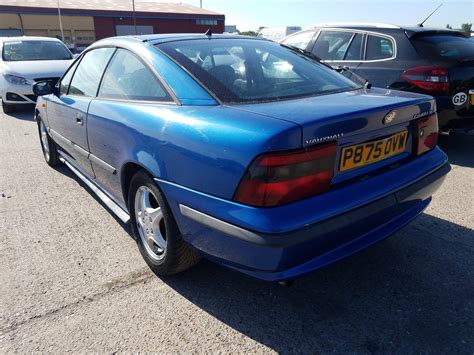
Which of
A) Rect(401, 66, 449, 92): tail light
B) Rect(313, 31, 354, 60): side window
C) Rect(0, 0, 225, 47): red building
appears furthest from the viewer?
Rect(0, 0, 225, 47): red building

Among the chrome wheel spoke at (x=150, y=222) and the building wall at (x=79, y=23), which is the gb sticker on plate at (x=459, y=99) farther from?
the building wall at (x=79, y=23)

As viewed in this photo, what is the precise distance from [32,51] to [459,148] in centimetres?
890

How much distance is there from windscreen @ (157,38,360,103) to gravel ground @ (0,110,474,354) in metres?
1.14

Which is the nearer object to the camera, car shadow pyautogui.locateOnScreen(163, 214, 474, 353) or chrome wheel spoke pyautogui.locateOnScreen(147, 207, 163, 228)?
car shadow pyautogui.locateOnScreen(163, 214, 474, 353)

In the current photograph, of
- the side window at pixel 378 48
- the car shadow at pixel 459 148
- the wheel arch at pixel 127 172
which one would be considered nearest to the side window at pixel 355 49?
the side window at pixel 378 48

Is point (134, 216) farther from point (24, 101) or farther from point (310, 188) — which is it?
point (24, 101)

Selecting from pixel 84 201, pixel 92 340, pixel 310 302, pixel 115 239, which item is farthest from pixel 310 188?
pixel 84 201

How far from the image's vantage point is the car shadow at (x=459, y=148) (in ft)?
15.0

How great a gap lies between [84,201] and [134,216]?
4.32ft

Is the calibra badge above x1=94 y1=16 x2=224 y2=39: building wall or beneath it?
above

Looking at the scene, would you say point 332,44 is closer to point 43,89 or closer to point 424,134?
point 424,134

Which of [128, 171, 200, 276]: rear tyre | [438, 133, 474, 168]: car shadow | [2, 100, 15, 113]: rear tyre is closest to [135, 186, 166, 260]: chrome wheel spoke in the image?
[128, 171, 200, 276]: rear tyre

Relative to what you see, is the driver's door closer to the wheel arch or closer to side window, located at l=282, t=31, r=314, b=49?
the wheel arch

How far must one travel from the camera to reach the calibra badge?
196 cm
